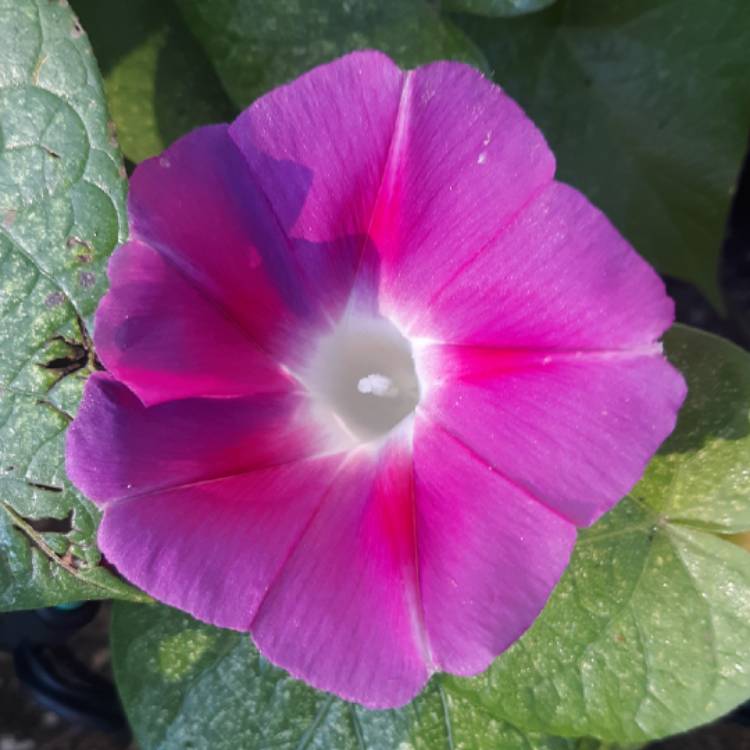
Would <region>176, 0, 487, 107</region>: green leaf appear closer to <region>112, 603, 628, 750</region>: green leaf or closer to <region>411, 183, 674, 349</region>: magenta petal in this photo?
<region>411, 183, 674, 349</region>: magenta petal

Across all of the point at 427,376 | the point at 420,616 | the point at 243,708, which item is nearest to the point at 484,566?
the point at 420,616

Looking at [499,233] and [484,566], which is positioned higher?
[499,233]

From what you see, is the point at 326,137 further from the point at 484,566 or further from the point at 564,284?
the point at 484,566

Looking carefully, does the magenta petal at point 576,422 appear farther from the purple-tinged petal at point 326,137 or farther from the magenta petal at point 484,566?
the purple-tinged petal at point 326,137

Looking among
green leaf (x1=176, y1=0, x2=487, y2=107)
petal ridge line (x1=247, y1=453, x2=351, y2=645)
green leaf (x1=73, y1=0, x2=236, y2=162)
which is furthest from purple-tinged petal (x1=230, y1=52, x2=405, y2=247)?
Answer: green leaf (x1=73, y1=0, x2=236, y2=162)

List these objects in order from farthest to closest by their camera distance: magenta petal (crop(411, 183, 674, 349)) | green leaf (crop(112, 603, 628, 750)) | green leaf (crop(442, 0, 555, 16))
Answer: green leaf (crop(112, 603, 628, 750)), green leaf (crop(442, 0, 555, 16)), magenta petal (crop(411, 183, 674, 349))

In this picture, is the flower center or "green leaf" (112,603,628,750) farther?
"green leaf" (112,603,628,750)
